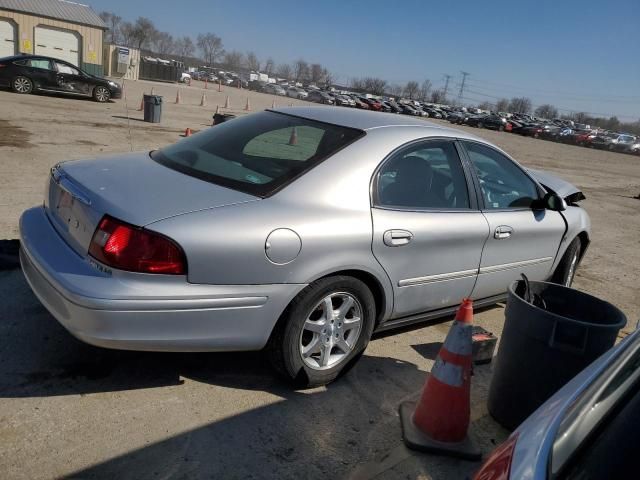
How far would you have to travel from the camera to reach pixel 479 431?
10.2 ft

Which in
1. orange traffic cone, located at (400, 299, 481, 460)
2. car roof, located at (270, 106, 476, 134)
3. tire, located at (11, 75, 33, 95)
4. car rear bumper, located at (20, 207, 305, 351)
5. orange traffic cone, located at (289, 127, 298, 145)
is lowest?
tire, located at (11, 75, 33, 95)

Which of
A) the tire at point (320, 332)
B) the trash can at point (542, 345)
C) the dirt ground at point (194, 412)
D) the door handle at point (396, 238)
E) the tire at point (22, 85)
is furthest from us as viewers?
the tire at point (22, 85)

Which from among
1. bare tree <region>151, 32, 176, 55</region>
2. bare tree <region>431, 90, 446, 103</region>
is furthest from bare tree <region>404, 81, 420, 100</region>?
bare tree <region>151, 32, 176, 55</region>

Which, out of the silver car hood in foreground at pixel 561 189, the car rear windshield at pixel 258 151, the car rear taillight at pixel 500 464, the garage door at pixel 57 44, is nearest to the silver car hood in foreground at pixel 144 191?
the car rear windshield at pixel 258 151

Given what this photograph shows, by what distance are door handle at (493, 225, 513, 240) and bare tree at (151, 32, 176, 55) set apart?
121797 mm

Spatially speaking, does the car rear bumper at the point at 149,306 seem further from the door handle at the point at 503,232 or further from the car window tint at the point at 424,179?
the door handle at the point at 503,232

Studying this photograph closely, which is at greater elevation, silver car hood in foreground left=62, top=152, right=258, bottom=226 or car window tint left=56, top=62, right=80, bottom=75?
silver car hood in foreground left=62, top=152, right=258, bottom=226

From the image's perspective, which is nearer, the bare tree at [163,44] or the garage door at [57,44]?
the garage door at [57,44]

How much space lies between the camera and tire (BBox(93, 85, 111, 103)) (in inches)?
820

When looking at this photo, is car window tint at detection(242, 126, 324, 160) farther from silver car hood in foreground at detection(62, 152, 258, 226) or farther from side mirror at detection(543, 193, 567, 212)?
side mirror at detection(543, 193, 567, 212)

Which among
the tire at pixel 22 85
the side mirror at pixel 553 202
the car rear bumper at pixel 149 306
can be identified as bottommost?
the tire at pixel 22 85

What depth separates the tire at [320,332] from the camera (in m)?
2.98

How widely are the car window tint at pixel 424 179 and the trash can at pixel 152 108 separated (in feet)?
47.0

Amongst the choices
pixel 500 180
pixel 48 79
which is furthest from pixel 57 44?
pixel 500 180
